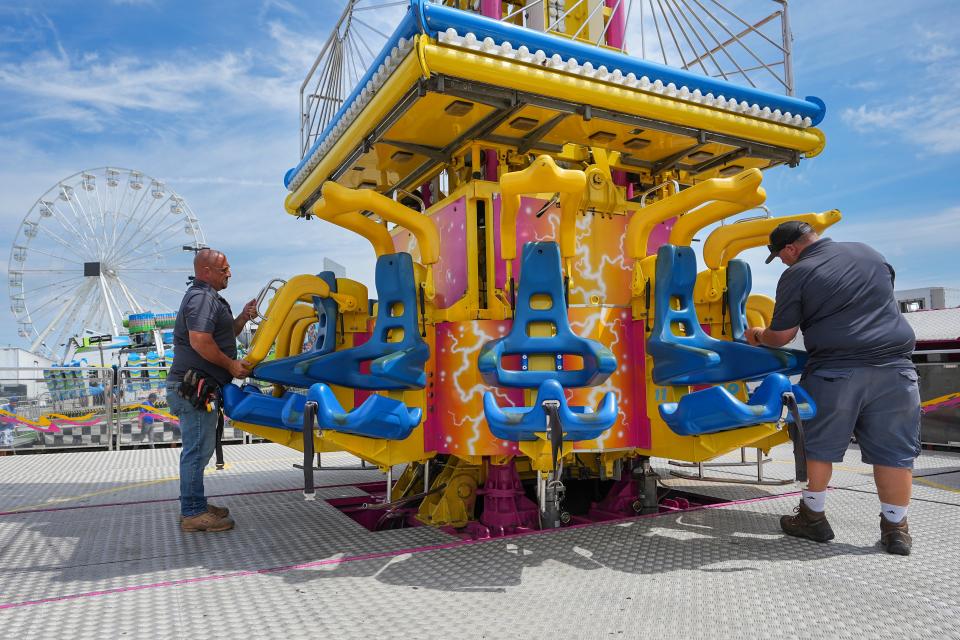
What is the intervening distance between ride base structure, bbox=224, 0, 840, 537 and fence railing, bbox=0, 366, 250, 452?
5.89m

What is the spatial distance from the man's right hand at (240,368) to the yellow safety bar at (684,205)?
242 centimetres

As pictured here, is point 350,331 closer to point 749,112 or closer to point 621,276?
point 621,276

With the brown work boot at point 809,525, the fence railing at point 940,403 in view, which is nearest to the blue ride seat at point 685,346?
the brown work boot at point 809,525

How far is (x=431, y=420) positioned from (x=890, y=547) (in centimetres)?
243

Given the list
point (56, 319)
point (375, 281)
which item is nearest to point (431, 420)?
point (375, 281)

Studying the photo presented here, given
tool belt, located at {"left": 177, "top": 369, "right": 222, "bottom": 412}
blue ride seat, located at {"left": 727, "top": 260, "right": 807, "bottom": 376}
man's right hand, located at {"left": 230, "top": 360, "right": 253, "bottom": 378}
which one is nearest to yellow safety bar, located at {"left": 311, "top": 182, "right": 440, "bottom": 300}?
man's right hand, located at {"left": 230, "top": 360, "right": 253, "bottom": 378}

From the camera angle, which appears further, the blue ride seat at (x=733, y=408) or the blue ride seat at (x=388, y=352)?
the blue ride seat at (x=388, y=352)

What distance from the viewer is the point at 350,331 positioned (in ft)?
14.2

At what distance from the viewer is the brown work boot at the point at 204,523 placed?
377cm

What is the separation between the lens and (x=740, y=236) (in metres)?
4.00

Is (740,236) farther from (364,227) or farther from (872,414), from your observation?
(364,227)

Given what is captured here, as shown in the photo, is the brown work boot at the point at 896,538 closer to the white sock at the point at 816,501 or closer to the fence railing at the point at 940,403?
the white sock at the point at 816,501

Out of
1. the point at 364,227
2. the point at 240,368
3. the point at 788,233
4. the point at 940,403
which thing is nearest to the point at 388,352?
the point at 364,227

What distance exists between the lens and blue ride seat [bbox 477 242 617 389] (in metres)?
3.26
